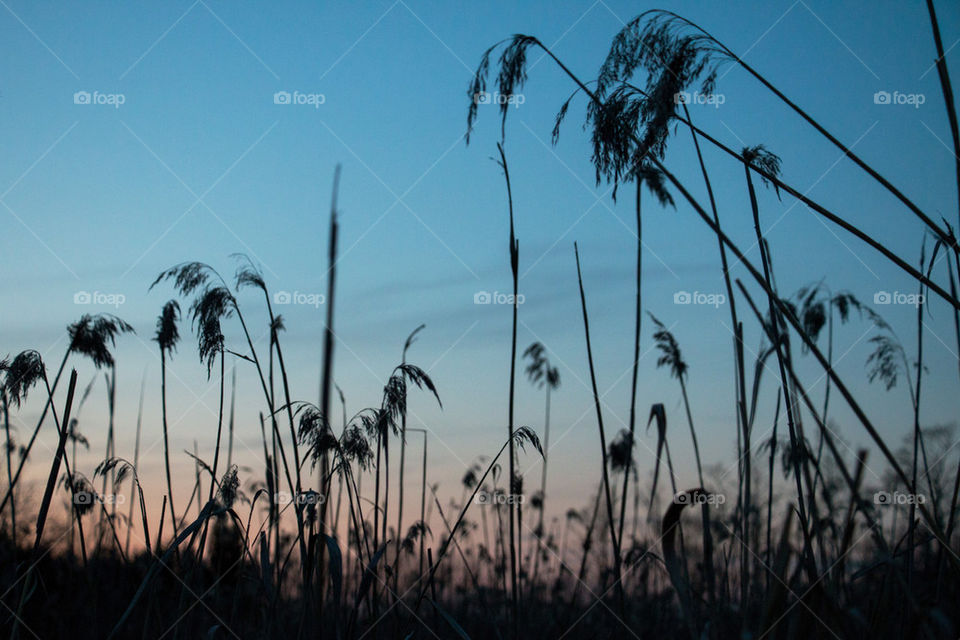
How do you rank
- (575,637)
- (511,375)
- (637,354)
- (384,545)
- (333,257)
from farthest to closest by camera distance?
(575,637), (637,354), (511,375), (384,545), (333,257)

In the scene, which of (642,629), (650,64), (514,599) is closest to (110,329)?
(514,599)

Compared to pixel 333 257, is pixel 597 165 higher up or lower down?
higher up

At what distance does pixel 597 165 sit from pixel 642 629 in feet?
9.21

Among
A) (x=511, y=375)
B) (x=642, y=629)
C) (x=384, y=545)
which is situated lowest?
(x=642, y=629)

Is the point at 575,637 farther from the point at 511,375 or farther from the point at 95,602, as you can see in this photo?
the point at 95,602

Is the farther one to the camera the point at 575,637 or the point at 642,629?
the point at 642,629

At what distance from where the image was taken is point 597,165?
8.04ft

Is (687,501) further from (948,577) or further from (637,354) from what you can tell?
(948,577)

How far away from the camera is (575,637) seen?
3.72 metres

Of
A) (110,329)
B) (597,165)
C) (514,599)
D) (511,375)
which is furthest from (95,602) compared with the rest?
(597,165)

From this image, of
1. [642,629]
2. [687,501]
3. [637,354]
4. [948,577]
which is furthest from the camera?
[642,629]

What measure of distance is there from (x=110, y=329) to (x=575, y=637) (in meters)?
2.72

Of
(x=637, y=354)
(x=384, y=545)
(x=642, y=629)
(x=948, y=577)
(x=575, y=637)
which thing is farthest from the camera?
(x=642, y=629)

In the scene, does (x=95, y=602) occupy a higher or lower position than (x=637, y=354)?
lower
